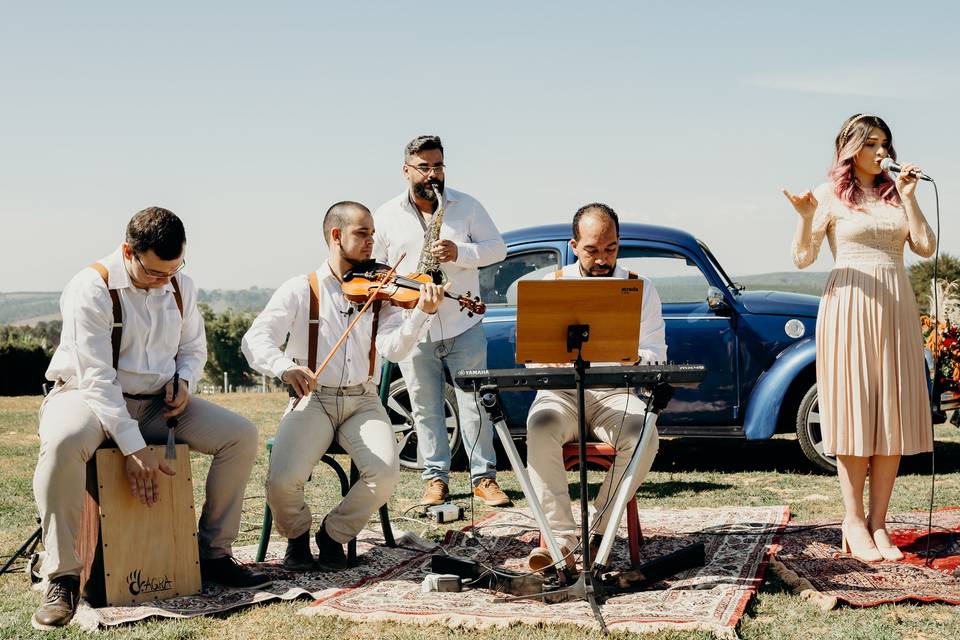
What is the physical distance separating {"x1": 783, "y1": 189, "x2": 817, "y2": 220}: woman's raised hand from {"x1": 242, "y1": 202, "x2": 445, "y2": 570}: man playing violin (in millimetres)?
1835

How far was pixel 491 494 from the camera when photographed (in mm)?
6680

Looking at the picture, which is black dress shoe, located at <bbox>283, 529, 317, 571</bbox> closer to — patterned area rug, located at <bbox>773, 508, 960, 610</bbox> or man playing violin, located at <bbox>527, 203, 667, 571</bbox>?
man playing violin, located at <bbox>527, 203, 667, 571</bbox>

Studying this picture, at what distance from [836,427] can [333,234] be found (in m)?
2.75

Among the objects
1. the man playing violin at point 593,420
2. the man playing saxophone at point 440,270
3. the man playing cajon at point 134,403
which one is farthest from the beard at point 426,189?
the man playing cajon at point 134,403

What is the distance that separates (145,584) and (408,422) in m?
4.08

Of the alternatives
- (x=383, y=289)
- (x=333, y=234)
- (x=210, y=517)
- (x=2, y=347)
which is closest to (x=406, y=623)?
(x=210, y=517)

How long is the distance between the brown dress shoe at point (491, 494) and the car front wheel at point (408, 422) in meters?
1.47

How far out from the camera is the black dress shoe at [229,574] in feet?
15.5

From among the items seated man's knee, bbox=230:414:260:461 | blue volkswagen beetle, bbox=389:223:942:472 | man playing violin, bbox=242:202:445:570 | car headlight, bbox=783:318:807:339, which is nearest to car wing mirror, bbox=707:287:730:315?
blue volkswagen beetle, bbox=389:223:942:472

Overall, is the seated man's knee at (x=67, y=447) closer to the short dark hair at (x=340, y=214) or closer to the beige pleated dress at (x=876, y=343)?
the short dark hair at (x=340, y=214)

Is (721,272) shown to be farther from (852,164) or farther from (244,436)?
(244,436)

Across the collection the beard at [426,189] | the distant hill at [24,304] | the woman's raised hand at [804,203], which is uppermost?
the distant hill at [24,304]

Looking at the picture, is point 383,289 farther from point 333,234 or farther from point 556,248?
point 556,248

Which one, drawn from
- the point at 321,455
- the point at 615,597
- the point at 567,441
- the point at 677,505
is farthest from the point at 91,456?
the point at 677,505
